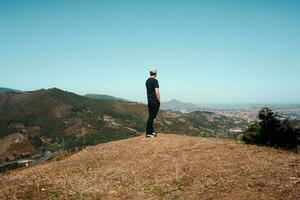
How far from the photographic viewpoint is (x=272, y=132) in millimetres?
16094

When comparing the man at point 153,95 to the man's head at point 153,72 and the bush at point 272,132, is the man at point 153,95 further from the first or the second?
the bush at point 272,132

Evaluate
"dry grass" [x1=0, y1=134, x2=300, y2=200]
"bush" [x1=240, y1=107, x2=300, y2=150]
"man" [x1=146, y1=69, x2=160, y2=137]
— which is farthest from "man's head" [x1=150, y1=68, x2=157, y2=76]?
"bush" [x1=240, y1=107, x2=300, y2=150]

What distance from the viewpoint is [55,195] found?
1095cm

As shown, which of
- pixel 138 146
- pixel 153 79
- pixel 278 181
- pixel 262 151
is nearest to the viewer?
pixel 278 181

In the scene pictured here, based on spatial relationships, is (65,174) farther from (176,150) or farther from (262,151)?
(262,151)

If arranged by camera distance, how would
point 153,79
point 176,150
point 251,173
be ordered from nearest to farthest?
point 251,173 → point 176,150 → point 153,79

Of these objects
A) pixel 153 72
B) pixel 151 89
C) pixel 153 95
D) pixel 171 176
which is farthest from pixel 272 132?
pixel 153 72

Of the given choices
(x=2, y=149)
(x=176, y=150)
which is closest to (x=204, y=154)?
(x=176, y=150)

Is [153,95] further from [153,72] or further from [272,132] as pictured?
[272,132]

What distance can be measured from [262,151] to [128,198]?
6923 mm

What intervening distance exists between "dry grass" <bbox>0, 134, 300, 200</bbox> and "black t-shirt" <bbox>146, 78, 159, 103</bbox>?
2954 mm

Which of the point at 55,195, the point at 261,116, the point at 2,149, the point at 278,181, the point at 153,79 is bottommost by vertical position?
the point at 2,149

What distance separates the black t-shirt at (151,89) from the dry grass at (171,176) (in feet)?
9.69

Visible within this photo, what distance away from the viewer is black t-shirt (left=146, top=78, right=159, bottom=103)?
18.0 m
